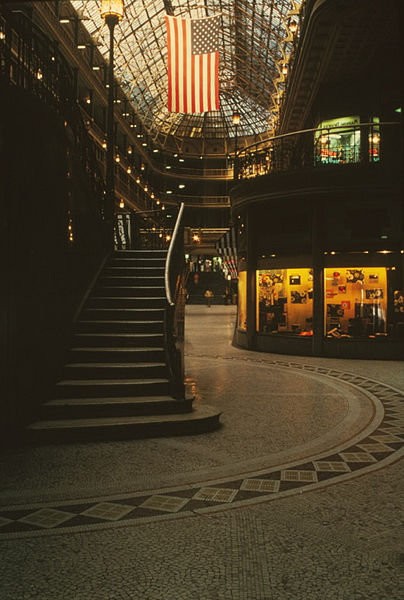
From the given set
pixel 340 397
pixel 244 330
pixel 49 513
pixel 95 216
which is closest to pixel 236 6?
pixel 244 330

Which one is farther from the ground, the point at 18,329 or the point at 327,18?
the point at 327,18

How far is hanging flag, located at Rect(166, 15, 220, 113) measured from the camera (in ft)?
43.0

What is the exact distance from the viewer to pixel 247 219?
647 inches

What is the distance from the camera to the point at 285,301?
15.8m

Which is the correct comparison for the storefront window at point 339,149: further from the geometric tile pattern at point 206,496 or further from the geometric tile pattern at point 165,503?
the geometric tile pattern at point 165,503

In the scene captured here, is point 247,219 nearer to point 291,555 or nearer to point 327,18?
point 327,18

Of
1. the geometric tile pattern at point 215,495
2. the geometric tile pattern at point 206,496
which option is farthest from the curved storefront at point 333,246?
the geometric tile pattern at point 215,495

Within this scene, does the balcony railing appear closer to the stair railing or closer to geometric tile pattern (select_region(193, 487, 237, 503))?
the stair railing

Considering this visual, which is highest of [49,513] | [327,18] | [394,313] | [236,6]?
[236,6]

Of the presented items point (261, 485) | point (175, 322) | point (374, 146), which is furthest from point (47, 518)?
point (374, 146)

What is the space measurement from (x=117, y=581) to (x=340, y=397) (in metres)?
6.64

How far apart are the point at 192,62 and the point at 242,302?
7419 millimetres

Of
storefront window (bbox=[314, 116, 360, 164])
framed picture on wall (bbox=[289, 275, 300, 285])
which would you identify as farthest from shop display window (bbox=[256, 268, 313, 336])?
storefront window (bbox=[314, 116, 360, 164])

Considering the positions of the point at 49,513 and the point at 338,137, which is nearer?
the point at 49,513
